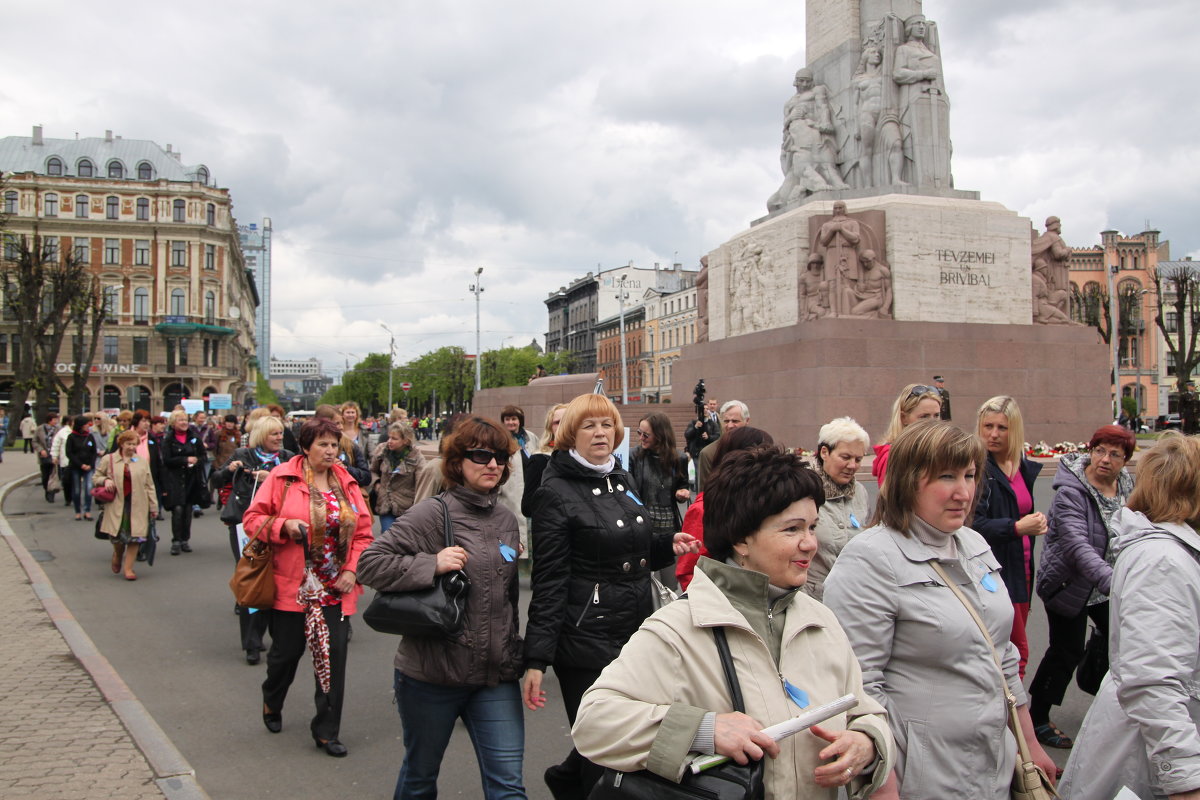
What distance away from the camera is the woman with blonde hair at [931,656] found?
2.70m

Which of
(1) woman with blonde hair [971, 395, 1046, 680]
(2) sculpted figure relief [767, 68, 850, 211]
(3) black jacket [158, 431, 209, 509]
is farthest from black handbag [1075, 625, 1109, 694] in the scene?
(2) sculpted figure relief [767, 68, 850, 211]

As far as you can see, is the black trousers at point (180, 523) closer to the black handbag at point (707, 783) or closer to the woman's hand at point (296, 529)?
the woman's hand at point (296, 529)

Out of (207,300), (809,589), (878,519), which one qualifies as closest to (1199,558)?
(878,519)

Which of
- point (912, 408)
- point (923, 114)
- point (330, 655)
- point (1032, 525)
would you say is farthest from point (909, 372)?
point (330, 655)

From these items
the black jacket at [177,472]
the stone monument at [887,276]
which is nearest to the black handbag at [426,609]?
the black jacket at [177,472]

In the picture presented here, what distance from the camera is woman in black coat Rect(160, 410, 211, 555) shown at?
12.1m

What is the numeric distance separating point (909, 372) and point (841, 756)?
56.3ft

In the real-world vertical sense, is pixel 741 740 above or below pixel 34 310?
below

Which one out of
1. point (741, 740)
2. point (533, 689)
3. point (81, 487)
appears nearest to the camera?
point (741, 740)

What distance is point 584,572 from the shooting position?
3.87 m

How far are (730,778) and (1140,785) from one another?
1615 mm

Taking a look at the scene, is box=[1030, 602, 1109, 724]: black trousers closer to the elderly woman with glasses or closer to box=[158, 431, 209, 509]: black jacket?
the elderly woman with glasses

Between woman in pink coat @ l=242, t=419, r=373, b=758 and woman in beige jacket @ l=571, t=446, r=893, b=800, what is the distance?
11.1ft

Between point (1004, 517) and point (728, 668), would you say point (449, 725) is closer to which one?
point (728, 668)
